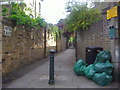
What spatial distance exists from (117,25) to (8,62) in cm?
465

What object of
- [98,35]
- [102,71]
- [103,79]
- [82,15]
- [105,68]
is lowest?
[103,79]

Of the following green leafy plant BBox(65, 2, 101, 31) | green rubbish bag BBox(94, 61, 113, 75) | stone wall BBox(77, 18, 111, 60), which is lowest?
green rubbish bag BBox(94, 61, 113, 75)

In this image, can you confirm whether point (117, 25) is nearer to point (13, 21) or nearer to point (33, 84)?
point (33, 84)

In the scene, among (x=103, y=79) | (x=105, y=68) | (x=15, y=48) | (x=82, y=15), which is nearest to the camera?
(x=103, y=79)

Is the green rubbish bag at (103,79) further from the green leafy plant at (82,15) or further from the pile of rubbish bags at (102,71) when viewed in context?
the green leafy plant at (82,15)

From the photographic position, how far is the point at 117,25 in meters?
4.02

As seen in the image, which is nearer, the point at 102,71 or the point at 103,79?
the point at 103,79

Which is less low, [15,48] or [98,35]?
[98,35]

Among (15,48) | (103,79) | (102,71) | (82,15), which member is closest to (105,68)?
(102,71)

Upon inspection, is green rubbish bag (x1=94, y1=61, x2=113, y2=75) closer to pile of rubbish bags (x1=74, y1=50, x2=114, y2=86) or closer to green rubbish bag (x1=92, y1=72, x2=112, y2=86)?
pile of rubbish bags (x1=74, y1=50, x2=114, y2=86)

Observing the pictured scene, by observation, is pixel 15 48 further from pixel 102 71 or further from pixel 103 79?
pixel 103 79

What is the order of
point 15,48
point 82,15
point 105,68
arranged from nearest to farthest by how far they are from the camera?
point 105,68, point 15,48, point 82,15

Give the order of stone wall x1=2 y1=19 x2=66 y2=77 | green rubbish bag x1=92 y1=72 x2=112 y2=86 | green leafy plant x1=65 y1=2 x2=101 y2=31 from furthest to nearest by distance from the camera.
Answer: green leafy plant x1=65 y1=2 x2=101 y2=31 → stone wall x1=2 y1=19 x2=66 y2=77 → green rubbish bag x1=92 y1=72 x2=112 y2=86

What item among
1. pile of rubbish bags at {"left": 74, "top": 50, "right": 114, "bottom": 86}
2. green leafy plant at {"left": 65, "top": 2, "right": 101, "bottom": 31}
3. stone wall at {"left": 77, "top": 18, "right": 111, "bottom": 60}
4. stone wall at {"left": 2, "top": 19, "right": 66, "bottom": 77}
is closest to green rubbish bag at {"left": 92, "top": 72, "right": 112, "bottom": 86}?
pile of rubbish bags at {"left": 74, "top": 50, "right": 114, "bottom": 86}
